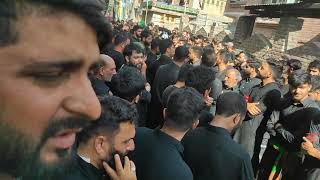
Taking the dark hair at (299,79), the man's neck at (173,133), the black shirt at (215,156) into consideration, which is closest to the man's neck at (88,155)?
the man's neck at (173,133)

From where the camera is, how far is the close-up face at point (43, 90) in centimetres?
82

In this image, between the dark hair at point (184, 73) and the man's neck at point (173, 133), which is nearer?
the man's neck at point (173, 133)

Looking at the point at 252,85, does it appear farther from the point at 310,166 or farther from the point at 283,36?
the point at 283,36

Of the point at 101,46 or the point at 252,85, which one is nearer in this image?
the point at 101,46

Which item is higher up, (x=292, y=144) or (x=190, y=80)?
(x=190, y=80)

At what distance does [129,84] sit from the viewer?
384 cm

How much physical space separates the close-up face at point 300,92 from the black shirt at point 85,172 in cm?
328

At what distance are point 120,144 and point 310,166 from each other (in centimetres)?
292

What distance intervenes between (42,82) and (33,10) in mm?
151

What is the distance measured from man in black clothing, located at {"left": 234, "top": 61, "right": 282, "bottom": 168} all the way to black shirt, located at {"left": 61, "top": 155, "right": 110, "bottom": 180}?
138 inches

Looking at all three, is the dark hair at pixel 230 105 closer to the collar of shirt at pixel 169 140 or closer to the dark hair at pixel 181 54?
the collar of shirt at pixel 169 140

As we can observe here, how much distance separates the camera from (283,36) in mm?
13102

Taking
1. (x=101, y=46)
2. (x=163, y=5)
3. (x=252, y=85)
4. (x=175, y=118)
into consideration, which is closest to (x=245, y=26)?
(x=252, y=85)

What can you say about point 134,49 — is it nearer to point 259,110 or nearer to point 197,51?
point 259,110
